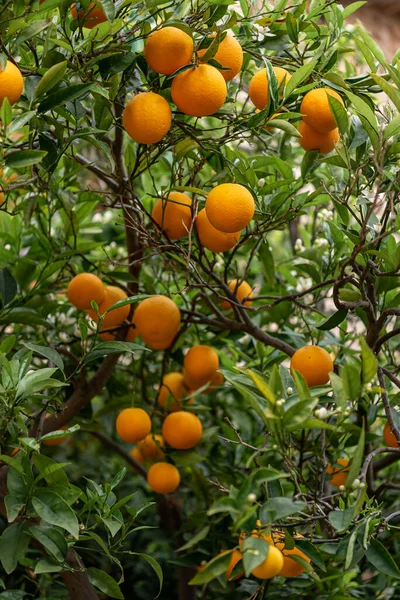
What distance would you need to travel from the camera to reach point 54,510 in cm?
79

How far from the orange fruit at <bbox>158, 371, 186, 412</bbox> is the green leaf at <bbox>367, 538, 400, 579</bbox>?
499 millimetres

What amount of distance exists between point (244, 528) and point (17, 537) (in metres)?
0.28

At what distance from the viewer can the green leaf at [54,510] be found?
766mm

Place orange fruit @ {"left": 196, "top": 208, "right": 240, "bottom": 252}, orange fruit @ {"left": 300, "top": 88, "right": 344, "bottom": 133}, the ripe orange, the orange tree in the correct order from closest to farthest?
1. the orange tree
2. orange fruit @ {"left": 300, "top": 88, "right": 344, "bottom": 133}
3. orange fruit @ {"left": 196, "top": 208, "right": 240, "bottom": 252}
4. the ripe orange

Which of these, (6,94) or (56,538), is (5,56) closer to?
(6,94)

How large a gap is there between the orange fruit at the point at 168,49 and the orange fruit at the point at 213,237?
23 cm

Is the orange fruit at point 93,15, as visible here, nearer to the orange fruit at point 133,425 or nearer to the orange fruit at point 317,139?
the orange fruit at point 317,139

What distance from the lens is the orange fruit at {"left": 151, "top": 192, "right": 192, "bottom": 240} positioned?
41.6 inches

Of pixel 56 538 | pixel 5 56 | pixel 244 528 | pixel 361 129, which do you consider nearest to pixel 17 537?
pixel 56 538

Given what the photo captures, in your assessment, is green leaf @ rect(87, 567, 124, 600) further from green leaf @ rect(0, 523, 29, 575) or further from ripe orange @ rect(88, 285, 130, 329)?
ripe orange @ rect(88, 285, 130, 329)

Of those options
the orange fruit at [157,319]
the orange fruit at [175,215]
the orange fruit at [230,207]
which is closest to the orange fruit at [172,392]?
the orange fruit at [157,319]

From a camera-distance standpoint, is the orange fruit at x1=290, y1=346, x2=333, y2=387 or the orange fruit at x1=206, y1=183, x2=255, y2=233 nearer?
the orange fruit at x1=206, y1=183, x2=255, y2=233

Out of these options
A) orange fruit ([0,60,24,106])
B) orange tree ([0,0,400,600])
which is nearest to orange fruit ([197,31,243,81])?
orange tree ([0,0,400,600])

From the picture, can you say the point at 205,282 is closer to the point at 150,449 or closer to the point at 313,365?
the point at 313,365
